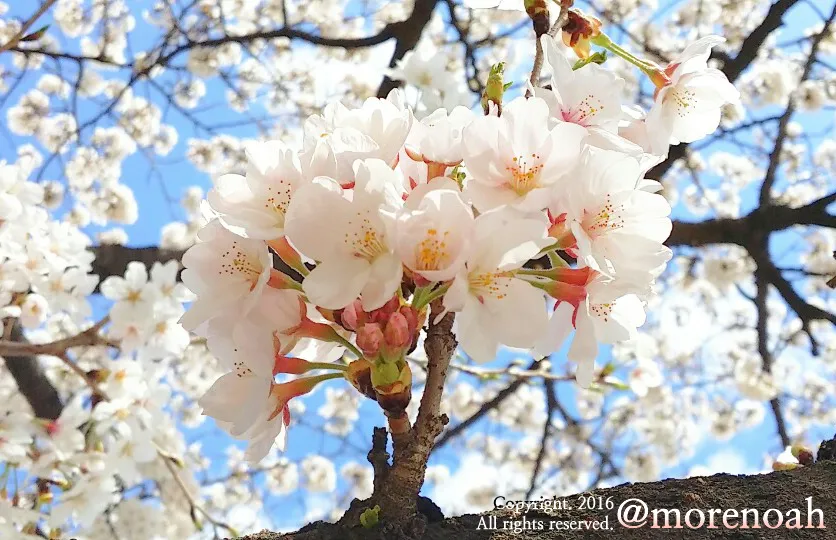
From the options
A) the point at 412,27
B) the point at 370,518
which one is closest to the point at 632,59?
the point at 370,518

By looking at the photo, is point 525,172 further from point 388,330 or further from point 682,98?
point 682,98

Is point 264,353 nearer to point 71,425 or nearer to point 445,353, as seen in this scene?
point 445,353

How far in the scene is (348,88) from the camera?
12.8 ft

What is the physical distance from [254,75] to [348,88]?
2.65 feet

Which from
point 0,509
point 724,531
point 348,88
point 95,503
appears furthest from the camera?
point 348,88

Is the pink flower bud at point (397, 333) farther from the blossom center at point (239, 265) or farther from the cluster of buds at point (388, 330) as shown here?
the blossom center at point (239, 265)

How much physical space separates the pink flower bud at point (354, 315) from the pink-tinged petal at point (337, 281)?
0.12 feet

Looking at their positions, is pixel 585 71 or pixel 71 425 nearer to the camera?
pixel 585 71

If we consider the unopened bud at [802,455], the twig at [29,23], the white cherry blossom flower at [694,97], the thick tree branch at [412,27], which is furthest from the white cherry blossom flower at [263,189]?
the thick tree branch at [412,27]

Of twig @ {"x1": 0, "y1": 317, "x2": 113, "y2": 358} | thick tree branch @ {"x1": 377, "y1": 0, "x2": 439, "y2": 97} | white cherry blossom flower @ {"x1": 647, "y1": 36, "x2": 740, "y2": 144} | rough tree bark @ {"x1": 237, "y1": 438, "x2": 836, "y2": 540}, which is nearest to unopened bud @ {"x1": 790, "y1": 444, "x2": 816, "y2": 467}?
rough tree bark @ {"x1": 237, "y1": 438, "x2": 836, "y2": 540}

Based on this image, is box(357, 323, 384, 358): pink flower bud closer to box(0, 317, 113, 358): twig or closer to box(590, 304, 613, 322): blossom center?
box(590, 304, 613, 322): blossom center

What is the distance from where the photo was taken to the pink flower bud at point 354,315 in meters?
0.50

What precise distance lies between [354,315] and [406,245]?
0.33 ft

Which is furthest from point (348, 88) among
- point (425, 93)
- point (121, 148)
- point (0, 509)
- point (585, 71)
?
point (585, 71)
